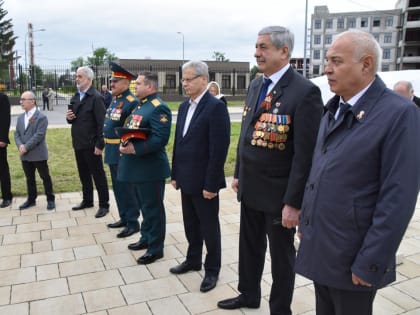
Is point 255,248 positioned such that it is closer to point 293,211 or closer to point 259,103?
point 293,211

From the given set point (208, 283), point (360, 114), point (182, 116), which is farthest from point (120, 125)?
point (360, 114)

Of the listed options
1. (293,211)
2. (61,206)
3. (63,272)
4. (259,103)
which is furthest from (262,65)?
(61,206)

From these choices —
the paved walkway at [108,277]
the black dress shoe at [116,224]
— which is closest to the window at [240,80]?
the paved walkway at [108,277]

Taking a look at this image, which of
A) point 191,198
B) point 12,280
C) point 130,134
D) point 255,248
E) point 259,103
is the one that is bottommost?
point 12,280

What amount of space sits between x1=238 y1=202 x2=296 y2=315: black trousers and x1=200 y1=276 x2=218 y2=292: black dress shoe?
14.2 inches

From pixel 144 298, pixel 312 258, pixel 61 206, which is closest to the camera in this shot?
pixel 312 258

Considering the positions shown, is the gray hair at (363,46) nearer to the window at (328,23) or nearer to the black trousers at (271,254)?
the black trousers at (271,254)

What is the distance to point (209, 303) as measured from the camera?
323 centimetres

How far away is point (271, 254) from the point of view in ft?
9.34

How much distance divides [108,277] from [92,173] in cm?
217

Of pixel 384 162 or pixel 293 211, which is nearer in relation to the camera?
pixel 384 162

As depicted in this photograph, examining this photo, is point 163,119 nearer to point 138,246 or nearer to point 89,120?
point 138,246

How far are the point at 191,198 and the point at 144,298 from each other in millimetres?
926

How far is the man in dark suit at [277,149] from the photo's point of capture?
2492 millimetres
